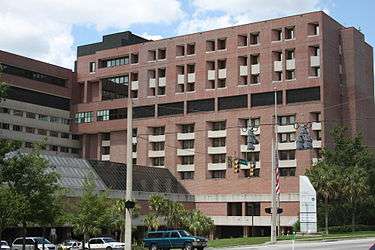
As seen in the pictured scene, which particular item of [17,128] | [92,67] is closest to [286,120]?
[92,67]

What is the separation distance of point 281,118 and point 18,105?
43.0 metres

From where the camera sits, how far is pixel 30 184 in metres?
36.0

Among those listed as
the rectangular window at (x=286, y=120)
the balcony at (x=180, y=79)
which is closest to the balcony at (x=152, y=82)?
the balcony at (x=180, y=79)

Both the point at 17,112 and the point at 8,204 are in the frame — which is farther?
the point at 17,112

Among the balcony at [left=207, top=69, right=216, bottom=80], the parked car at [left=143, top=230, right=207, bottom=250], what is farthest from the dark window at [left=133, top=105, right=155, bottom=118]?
the parked car at [left=143, top=230, right=207, bottom=250]

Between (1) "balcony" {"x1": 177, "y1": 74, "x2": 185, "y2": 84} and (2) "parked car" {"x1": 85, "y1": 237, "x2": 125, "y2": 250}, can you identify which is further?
(1) "balcony" {"x1": 177, "y1": 74, "x2": 185, "y2": 84}

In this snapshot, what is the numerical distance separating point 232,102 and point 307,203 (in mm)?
34258

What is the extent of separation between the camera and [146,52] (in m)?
106

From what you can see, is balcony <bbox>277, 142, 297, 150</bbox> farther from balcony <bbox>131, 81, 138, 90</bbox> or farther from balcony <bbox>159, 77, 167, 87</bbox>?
balcony <bbox>131, 81, 138, 90</bbox>

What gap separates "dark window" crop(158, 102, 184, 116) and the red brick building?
163 millimetres

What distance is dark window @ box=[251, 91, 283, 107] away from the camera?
91.4m

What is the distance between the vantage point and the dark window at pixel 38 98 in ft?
336

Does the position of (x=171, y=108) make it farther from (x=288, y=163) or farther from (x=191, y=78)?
(x=288, y=163)

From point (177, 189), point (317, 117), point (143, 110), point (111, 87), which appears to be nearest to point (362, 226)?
point (317, 117)
